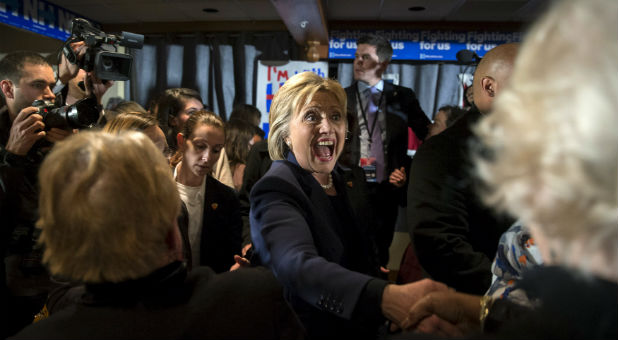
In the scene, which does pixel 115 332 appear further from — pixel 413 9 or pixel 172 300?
pixel 413 9

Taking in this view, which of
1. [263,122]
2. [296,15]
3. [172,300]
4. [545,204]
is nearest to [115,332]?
[172,300]

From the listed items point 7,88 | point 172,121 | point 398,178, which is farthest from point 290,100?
point 398,178

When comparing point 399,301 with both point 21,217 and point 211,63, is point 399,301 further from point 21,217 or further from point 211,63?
point 211,63

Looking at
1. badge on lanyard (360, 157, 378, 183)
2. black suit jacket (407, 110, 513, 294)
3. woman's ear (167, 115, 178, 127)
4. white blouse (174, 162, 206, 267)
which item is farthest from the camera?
badge on lanyard (360, 157, 378, 183)

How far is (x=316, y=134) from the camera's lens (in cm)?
139

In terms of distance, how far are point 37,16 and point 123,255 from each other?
4703mm

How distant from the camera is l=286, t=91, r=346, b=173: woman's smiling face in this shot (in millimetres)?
1363

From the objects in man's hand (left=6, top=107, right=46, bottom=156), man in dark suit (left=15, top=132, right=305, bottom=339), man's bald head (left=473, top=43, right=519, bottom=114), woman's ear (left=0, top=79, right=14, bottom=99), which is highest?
man's bald head (left=473, top=43, right=519, bottom=114)

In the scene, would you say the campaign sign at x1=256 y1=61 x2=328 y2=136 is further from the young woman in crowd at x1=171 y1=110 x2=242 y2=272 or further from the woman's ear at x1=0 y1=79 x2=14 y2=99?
the woman's ear at x1=0 y1=79 x2=14 y2=99

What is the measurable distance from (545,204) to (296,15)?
3.75 metres

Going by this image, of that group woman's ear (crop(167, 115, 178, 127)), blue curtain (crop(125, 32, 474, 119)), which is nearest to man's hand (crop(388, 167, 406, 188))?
woman's ear (crop(167, 115, 178, 127))

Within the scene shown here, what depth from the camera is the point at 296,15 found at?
3906 millimetres

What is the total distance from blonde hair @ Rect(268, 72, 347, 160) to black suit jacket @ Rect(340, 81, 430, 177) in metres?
1.56

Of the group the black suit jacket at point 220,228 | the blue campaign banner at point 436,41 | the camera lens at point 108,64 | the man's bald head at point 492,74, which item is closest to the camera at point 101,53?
the camera lens at point 108,64
